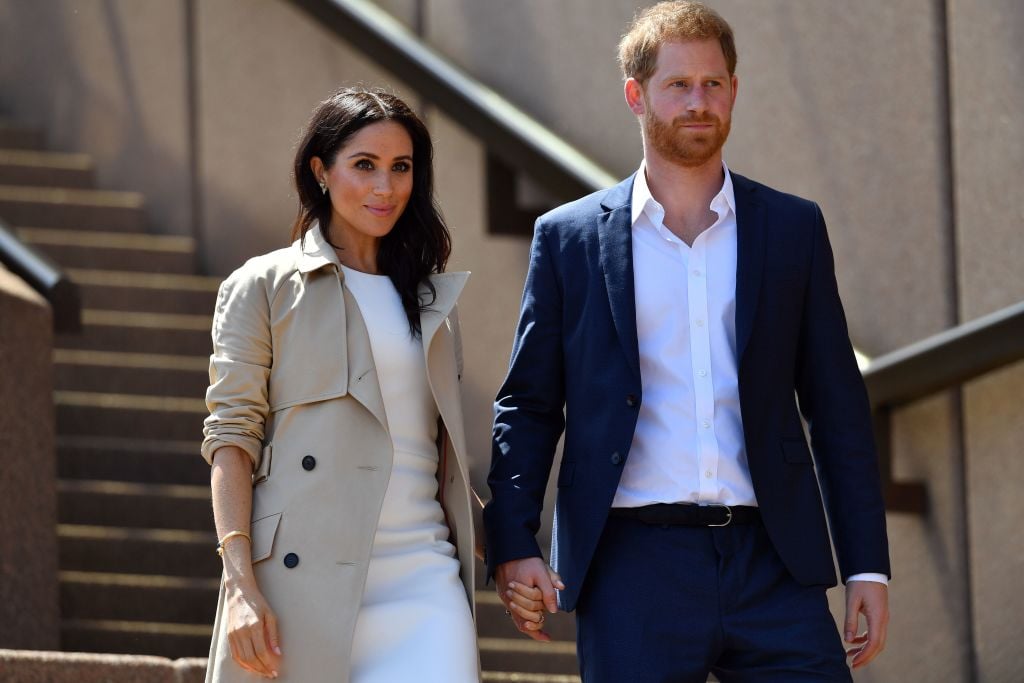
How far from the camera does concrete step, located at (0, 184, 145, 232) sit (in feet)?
26.1

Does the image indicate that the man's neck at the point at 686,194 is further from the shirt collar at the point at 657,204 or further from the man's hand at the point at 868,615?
the man's hand at the point at 868,615

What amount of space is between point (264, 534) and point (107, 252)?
4.62 m

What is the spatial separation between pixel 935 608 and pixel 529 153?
220 centimetres

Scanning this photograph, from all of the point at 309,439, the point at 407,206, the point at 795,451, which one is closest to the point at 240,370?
the point at 309,439

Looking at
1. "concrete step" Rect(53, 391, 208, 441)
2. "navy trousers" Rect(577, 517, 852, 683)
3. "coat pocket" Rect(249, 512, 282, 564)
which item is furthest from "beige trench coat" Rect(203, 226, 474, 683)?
"concrete step" Rect(53, 391, 208, 441)

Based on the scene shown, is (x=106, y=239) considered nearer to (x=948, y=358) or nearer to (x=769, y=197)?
(x=948, y=358)

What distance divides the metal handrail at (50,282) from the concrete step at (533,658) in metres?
1.85

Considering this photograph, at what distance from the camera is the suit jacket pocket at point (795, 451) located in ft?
12.1

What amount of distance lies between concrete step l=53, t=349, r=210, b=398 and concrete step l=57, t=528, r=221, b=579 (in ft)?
3.02

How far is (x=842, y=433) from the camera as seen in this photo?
3.77 metres

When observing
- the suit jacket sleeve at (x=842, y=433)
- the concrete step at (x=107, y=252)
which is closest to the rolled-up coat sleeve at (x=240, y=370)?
the suit jacket sleeve at (x=842, y=433)

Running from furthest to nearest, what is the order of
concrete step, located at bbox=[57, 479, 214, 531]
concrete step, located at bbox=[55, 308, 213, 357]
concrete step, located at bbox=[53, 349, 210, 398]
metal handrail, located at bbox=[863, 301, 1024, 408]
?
concrete step, located at bbox=[55, 308, 213, 357] → concrete step, located at bbox=[53, 349, 210, 398] → concrete step, located at bbox=[57, 479, 214, 531] → metal handrail, located at bbox=[863, 301, 1024, 408]

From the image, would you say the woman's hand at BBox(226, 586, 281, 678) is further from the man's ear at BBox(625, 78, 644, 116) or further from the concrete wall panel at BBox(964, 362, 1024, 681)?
the concrete wall panel at BBox(964, 362, 1024, 681)

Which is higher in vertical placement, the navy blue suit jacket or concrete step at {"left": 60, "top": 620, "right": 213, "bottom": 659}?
the navy blue suit jacket
